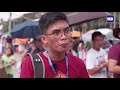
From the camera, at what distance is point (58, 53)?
2.16 meters

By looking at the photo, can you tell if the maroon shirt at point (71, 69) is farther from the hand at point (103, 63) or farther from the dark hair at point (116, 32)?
the hand at point (103, 63)

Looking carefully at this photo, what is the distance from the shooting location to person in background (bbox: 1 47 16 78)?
4.05m

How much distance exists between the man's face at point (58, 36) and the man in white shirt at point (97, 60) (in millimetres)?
1425

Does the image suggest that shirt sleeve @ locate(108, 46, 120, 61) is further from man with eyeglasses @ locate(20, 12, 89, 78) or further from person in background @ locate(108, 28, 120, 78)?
man with eyeglasses @ locate(20, 12, 89, 78)

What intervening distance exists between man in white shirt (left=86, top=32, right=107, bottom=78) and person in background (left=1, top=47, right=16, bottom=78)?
1.13m

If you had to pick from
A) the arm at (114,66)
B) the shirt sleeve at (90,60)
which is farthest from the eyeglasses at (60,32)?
the shirt sleeve at (90,60)

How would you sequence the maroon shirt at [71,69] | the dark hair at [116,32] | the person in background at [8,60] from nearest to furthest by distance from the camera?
the maroon shirt at [71,69] < the dark hair at [116,32] < the person in background at [8,60]

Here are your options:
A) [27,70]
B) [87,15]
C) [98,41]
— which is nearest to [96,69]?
[98,41]

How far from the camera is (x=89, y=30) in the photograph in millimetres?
3971

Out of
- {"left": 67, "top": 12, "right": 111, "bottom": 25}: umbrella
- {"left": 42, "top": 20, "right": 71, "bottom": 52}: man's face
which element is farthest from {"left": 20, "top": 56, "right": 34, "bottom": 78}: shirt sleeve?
{"left": 67, "top": 12, "right": 111, "bottom": 25}: umbrella

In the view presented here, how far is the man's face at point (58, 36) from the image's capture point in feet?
7.20

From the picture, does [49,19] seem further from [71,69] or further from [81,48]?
[81,48]
